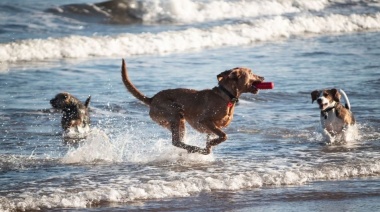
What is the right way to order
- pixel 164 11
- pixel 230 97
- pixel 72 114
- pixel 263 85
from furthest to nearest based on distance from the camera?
pixel 164 11 < pixel 72 114 < pixel 230 97 < pixel 263 85

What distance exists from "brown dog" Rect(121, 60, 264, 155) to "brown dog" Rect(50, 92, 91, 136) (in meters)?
1.86

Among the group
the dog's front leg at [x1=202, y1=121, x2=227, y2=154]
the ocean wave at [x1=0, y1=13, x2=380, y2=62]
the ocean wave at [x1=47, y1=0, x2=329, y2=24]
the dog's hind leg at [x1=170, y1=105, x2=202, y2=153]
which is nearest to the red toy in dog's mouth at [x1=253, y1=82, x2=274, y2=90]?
the dog's front leg at [x1=202, y1=121, x2=227, y2=154]

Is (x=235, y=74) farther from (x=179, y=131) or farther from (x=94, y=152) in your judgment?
(x=94, y=152)

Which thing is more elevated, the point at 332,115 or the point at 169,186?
the point at 332,115

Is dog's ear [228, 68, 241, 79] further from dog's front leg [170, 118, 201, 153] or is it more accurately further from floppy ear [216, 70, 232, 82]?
dog's front leg [170, 118, 201, 153]

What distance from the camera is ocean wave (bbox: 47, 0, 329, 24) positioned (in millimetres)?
→ 24853

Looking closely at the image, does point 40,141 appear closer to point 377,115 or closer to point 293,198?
point 293,198

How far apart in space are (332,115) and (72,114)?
3.50 m

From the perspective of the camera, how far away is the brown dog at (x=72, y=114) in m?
11.2

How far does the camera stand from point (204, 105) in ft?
30.7

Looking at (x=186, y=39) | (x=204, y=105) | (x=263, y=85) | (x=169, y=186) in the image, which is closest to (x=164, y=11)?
(x=186, y=39)

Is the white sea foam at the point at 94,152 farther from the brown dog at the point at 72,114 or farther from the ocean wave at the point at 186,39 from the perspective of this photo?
the ocean wave at the point at 186,39

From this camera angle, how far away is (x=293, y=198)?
781 cm

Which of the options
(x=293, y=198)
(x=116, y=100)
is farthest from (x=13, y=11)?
(x=293, y=198)
